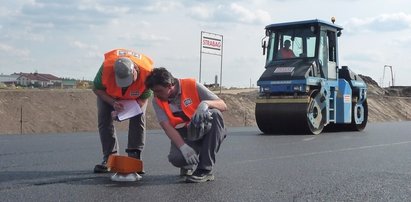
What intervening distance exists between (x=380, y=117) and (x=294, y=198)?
2559 cm

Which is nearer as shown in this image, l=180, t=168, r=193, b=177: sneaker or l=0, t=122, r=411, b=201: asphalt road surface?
l=0, t=122, r=411, b=201: asphalt road surface

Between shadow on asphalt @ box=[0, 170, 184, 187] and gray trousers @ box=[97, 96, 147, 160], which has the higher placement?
gray trousers @ box=[97, 96, 147, 160]

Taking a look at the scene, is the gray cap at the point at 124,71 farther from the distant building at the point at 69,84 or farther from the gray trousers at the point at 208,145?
the distant building at the point at 69,84

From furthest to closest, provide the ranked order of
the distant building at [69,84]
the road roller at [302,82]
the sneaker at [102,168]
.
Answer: the distant building at [69,84], the road roller at [302,82], the sneaker at [102,168]

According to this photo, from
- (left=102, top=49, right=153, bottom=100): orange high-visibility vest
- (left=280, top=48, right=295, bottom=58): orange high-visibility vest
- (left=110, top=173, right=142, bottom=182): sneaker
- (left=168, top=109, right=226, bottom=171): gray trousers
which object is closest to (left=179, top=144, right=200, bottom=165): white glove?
(left=168, top=109, right=226, bottom=171): gray trousers

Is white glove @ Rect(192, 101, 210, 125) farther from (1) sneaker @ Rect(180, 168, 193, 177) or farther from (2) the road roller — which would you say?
(2) the road roller

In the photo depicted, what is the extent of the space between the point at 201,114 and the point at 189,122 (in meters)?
0.33

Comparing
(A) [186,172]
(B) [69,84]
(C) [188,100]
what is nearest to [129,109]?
(C) [188,100]

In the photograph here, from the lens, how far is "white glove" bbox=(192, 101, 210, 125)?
5.31 meters

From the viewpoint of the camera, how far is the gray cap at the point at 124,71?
5.61 metres

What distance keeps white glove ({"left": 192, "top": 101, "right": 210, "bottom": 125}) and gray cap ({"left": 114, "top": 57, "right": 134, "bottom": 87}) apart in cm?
83

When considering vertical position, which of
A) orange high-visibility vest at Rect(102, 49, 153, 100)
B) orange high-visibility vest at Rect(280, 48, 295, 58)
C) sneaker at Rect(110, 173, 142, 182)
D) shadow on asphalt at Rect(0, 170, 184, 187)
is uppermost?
orange high-visibility vest at Rect(280, 48, 295, 58)

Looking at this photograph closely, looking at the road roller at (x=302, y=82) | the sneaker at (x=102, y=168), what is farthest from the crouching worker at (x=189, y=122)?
the road roller at (x=302, y=82)

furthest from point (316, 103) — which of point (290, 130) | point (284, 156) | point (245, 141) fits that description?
point (284, 156)
